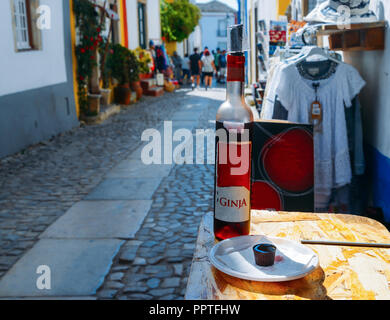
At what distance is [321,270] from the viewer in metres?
1.44

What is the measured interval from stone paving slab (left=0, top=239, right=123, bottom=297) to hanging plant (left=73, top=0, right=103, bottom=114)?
24.8 feet

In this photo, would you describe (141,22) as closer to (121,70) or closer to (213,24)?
(121,70)

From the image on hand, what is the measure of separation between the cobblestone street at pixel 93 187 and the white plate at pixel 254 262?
172 centimetres

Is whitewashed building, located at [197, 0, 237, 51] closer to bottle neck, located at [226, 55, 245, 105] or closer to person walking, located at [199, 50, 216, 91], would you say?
person walking, located at [199, 50, 216, 91]

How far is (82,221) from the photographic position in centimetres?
459

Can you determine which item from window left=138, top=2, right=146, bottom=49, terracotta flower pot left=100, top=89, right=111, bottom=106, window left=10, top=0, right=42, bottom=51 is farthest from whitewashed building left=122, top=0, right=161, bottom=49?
window left=10, top=0, right=42, bottom=51

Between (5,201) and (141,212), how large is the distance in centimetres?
159

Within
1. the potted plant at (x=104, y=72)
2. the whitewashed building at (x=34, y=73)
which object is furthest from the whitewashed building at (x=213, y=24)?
the whitewashed building at (x=34, y=73)

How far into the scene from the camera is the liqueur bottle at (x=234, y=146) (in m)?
1.51

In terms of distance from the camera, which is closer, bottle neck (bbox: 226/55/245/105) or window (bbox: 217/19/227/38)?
bottle neck (bbox: 226/55/245/105)

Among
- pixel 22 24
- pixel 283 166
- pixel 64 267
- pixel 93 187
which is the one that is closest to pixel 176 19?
pixel 22 24

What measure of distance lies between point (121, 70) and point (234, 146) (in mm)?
13169

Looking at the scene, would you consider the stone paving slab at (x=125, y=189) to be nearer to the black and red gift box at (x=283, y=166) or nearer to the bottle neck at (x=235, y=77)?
the black and red gift box at (x=283, y=166)

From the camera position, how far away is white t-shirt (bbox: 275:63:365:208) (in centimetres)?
347
